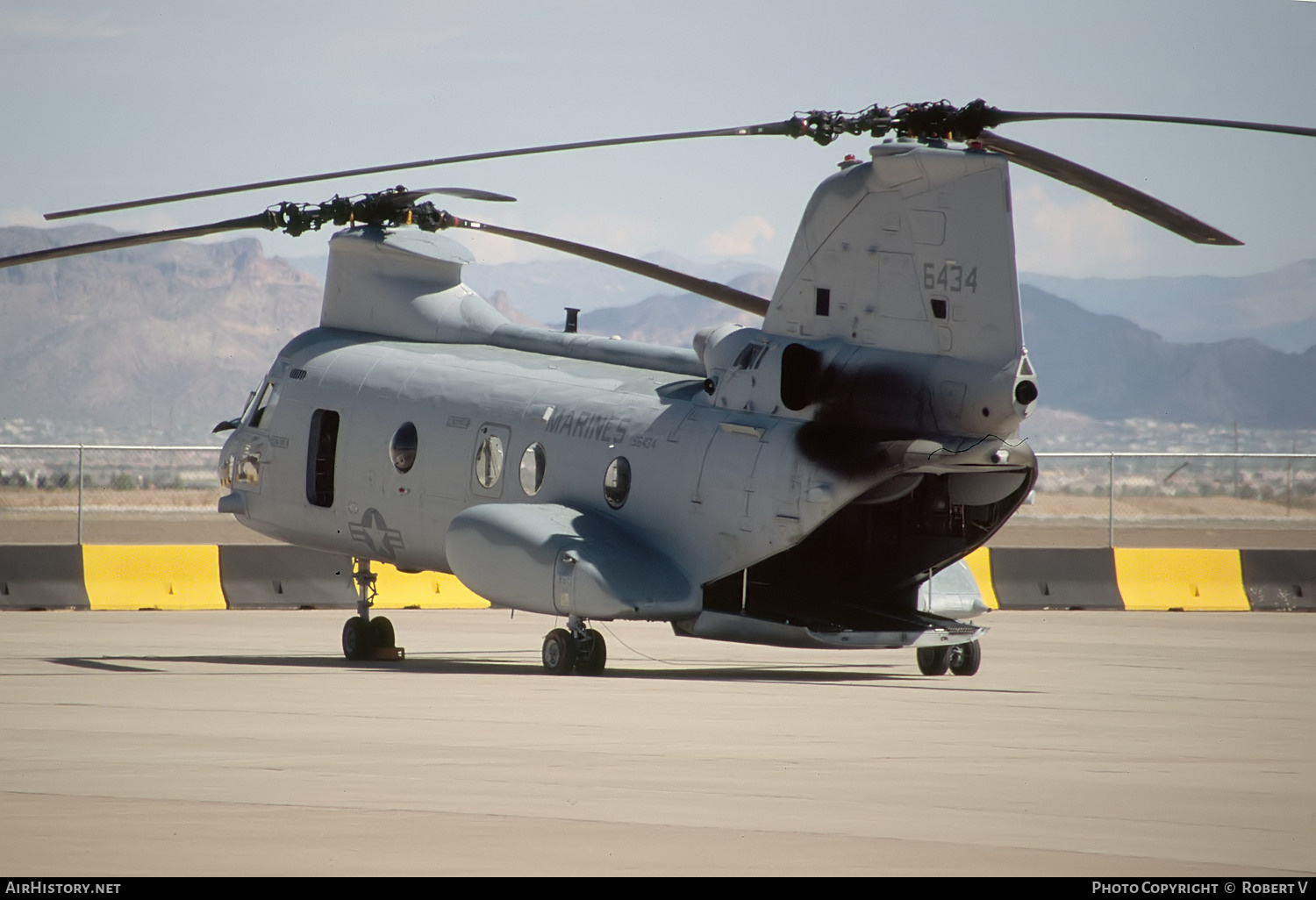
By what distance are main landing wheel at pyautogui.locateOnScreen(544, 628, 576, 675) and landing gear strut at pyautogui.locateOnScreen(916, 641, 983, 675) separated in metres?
3.21

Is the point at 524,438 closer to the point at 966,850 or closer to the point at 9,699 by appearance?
the point at 9,699

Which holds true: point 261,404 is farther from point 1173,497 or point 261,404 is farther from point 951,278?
point 1173,497

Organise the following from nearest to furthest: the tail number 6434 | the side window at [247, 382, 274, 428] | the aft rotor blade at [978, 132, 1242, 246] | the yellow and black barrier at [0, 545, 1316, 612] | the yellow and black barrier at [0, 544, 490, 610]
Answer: the aft rotor blade at [978, 132, 1242, 246] < the tail number 6434 < the side window at [247, 382, 274, 428] < the yellow and black barrier at [0, 544, 490, 610] < the yellow and black barrier at [0, 545, 1316, 612]

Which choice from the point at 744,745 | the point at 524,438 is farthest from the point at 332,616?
the point at 744,745

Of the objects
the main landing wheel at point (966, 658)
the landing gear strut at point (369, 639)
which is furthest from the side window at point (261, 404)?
the main landing wheel at point (966, 658)

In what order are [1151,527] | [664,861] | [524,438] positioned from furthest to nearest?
[1151,527] → [524,438] → [664,861]

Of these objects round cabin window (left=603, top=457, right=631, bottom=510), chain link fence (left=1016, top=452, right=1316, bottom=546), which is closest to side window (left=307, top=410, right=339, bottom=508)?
round cabin window (left=603, top=457, right=631, bottom=510)

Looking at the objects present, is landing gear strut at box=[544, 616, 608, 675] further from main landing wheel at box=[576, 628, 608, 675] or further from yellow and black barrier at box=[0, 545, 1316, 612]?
yellow and black barrier at box=[0, 545, 1316, 612]

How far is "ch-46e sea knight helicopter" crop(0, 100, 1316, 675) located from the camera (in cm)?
1644

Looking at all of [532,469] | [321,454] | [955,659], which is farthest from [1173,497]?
[532,469]

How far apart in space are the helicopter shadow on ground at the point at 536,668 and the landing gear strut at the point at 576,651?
113 millimetres

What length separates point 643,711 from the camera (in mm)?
14227

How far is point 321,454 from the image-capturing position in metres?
21.1

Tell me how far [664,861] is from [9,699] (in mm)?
8088
